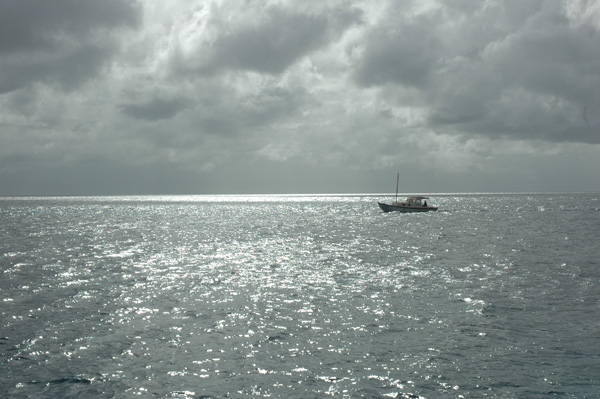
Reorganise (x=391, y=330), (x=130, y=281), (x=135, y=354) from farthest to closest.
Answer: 1. (x=130, y=281)
2. (x=391, y=330)
3. (x=135, y=354)

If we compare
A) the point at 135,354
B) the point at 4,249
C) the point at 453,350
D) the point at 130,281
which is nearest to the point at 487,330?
the point at 453,350

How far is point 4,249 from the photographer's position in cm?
5850

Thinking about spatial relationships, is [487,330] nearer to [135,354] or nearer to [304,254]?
[135,354]

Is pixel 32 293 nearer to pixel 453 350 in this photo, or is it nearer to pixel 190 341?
pixel 190 341

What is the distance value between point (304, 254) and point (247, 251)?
8060 mm

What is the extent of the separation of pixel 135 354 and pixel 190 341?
2518 millimetres

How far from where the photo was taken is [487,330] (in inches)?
858

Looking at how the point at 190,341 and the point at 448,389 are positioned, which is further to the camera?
the point at 190,341

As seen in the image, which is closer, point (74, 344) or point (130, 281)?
point (74, 344)

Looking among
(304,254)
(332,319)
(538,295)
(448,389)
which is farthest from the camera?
(304,254)

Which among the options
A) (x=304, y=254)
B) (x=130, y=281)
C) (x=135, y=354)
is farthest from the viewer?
(x=304, y=254)

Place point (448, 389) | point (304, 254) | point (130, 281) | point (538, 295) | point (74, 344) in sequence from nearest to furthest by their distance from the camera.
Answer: point (448, 389) → point (74, 344) → point (538, 295) → point (130, 281) → point (304, 254)

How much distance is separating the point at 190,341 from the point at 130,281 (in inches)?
702

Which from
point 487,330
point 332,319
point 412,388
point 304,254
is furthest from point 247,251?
point 412,388
